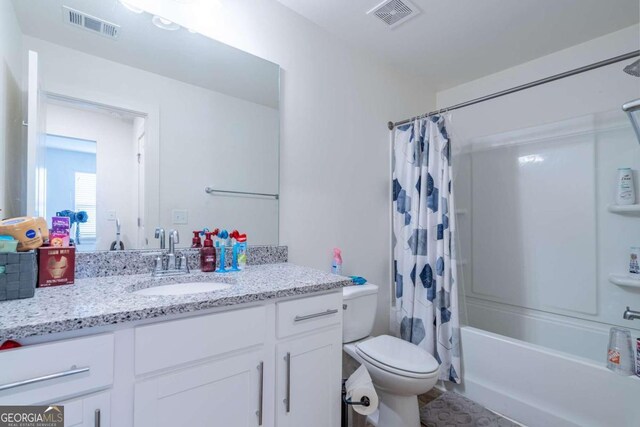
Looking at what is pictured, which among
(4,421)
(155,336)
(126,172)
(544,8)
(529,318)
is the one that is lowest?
(529,318)

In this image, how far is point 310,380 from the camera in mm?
1140

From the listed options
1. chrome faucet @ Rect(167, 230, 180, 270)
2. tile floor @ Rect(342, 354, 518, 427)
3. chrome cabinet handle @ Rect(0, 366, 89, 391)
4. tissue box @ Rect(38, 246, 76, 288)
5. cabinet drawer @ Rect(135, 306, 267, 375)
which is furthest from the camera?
tile floor @ Rect(342, 354, 518, 427)

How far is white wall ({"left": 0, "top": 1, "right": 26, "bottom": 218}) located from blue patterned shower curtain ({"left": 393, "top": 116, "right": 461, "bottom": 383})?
6.69ft

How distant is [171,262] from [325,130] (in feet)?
4.02

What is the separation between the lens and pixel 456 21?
5.98ft

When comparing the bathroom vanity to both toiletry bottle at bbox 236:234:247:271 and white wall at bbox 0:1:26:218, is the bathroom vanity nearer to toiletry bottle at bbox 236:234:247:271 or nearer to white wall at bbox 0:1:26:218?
toiletry bottle at bbox 236:234:247:271

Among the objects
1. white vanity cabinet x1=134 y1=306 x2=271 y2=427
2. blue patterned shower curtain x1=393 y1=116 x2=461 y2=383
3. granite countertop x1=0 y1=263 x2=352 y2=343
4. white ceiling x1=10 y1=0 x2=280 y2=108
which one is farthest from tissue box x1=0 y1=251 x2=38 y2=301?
blue patterned shower curtain x1=393 y1=116 x2=461 y2=383

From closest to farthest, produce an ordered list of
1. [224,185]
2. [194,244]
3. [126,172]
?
[126,172] → [194,244] → [224,185]

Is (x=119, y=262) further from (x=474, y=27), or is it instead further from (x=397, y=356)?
(x=474, y=27)

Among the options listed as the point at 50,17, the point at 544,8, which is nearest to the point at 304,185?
the point at 50,17

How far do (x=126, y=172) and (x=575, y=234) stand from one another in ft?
9.22

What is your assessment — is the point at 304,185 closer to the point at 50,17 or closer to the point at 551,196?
the point at 50,17

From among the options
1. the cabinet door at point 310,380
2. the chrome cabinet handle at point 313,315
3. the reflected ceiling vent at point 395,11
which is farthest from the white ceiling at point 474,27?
the cabinet door at point 310,380

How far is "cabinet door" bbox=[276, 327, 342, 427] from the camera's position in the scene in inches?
42.0
